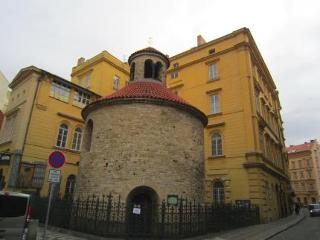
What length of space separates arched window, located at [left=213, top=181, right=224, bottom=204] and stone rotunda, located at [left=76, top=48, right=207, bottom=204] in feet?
24.0

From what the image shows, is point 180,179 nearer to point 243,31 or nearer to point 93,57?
point 243,31

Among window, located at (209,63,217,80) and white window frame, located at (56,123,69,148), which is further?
window, located at (209,63,217,80)

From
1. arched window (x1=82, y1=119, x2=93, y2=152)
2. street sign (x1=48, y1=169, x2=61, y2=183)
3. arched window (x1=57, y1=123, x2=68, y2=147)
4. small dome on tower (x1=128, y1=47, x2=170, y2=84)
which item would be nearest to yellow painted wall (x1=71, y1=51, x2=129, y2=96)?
arched window (x1=57, y1=123, x2=68, y2=147)

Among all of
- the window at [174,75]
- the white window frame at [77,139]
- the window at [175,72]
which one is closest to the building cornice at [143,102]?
the white window frame at [77,139]

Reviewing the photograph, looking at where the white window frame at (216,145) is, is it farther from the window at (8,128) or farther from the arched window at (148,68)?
the window at (8,128)

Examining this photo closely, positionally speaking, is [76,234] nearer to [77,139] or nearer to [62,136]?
[62,136]

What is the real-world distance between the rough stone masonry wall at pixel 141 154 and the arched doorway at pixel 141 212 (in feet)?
1.12

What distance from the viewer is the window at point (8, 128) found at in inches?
847

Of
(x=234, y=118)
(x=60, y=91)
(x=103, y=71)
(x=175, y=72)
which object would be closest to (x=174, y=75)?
(x=175, y=72)

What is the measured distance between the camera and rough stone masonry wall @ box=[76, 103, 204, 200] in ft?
40.5

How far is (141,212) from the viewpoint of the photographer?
11172 mm

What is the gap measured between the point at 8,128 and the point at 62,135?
455 centimetres

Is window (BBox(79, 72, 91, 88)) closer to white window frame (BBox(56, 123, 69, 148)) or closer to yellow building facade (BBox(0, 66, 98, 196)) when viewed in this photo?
yellow building facade (BBox(0, 66, 98, 196))

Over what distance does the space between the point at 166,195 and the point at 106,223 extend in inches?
122
